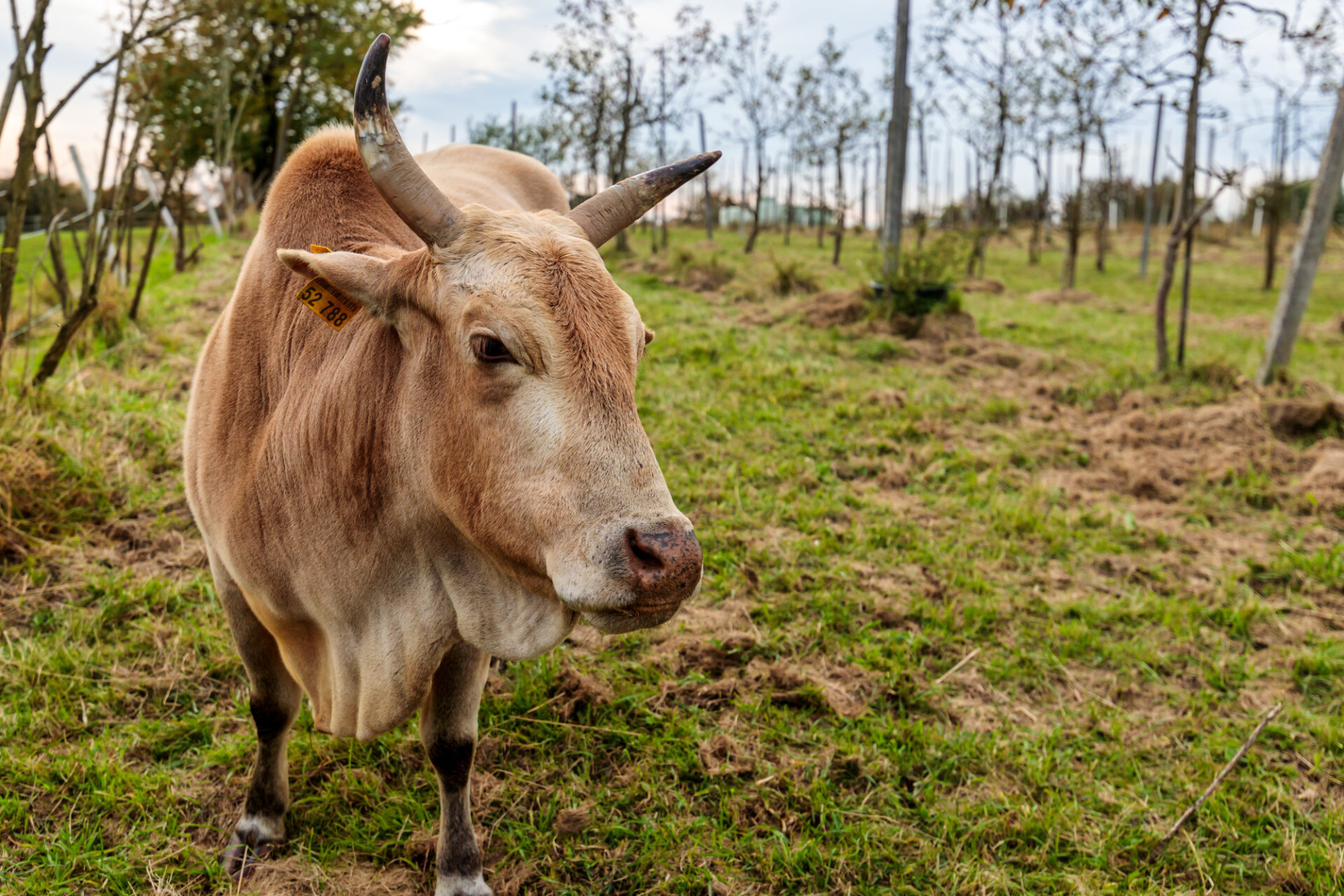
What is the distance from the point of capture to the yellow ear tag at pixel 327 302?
2010 mm

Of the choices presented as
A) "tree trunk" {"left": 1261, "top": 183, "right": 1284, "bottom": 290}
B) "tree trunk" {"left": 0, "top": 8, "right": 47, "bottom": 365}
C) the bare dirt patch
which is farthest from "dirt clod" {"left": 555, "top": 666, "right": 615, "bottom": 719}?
"tree trunk" {"left": 1261, "top": 183, "right": 1284, "bottom": 290}

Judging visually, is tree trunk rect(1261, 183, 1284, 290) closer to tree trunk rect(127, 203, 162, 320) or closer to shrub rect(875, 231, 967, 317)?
shrub rect(875, 231, 967, 317)

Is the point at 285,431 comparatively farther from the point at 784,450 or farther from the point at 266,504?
the point at 784,450

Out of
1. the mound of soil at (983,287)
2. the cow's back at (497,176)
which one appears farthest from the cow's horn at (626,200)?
the mound of soil at (983,287)

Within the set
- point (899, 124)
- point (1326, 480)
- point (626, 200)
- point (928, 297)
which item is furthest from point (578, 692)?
point (899, 124)

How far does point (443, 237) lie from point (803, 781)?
2.20 meters

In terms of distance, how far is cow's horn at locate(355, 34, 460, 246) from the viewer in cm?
177

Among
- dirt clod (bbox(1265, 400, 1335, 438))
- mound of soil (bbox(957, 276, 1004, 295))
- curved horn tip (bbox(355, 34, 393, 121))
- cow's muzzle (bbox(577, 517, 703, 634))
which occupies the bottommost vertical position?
dirt clod (bbox(1265, 400, 1335, 438))

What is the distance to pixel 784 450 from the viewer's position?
5.84 metres

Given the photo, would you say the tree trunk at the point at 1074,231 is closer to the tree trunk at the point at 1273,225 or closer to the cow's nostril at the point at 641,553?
the tree trunk at the point at 1273,225

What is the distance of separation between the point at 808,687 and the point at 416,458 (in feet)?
6.62

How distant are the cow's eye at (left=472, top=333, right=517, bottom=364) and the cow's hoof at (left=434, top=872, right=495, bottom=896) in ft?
5.29

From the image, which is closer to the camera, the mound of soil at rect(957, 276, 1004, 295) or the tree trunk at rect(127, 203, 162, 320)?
the tree trunk at rect(127, 203, 162, 320)

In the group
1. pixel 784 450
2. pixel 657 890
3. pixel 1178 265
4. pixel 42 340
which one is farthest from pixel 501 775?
pixel 1178 265
